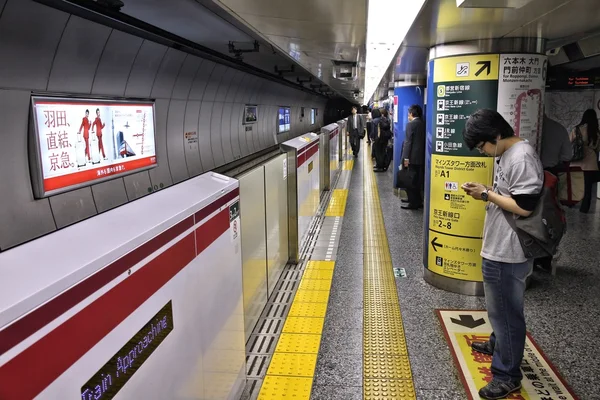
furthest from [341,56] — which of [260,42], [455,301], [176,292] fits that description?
[176,292]

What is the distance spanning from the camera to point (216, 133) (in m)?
8.69

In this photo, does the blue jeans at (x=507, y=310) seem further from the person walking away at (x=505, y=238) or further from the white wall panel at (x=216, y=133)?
the white wall panel at (x=216, y=133)

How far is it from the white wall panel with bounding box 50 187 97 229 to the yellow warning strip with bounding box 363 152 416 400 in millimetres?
2664

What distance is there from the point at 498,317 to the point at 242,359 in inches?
58.9

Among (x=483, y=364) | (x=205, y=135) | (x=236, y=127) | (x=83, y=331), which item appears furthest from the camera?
(x=236, y=127)

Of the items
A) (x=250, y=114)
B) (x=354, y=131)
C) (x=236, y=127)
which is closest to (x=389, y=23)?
(x=236, y=127)

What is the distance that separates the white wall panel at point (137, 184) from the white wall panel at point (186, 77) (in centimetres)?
152

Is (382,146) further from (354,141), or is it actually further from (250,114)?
(354,141)

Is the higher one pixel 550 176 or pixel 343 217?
pixel 550 176

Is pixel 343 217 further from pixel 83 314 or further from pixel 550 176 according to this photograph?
pixel 83 314

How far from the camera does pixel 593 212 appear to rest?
747cm

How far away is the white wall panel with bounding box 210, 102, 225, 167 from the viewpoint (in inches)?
333

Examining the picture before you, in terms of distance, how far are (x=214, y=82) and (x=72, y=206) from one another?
4321mm

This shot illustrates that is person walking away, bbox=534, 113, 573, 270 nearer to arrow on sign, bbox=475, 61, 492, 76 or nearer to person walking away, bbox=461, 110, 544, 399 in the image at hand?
arrow on sign, bbox=475, 61, 492, 76
